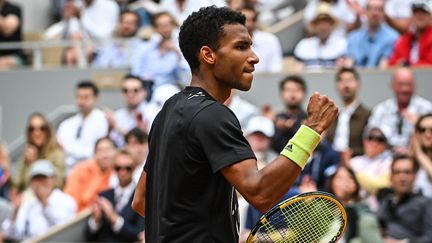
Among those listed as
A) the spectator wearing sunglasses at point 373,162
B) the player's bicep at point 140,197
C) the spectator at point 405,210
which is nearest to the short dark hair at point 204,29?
the player's bicep at point 140,197

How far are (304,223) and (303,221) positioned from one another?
11 millimetres

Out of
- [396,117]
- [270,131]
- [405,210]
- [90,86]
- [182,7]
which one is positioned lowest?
[405,210]

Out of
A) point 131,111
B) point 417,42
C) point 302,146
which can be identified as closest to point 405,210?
point 417,42

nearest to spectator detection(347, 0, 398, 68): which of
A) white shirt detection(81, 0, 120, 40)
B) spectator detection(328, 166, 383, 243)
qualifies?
spectator detection(328, 166, 383, 243)

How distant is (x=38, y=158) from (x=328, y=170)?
11.9 feet

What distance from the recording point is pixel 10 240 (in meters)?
11.0

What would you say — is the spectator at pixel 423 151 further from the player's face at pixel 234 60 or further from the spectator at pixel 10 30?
the spectator at pixel 10 30

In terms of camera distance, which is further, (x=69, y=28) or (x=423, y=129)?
(x=69, y=28)

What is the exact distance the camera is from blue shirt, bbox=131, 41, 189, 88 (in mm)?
12688

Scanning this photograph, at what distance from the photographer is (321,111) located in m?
4.52

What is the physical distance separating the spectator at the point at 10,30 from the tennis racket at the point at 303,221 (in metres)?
10.6

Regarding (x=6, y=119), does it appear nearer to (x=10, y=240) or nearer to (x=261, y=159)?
(x=10, y=240)

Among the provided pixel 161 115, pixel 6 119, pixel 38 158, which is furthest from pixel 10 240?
pixel 161 115

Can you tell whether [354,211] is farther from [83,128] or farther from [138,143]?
[83,128]
